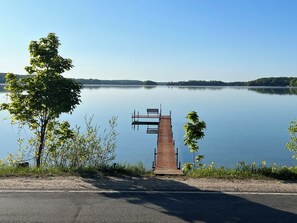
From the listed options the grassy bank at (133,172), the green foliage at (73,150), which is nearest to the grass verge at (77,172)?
the grassy bank at (133,172)

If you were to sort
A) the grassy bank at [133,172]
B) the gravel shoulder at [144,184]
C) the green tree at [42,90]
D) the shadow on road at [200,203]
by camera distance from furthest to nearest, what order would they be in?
the green tree at [42,90] < the grassy bank at [133,172] < the gravel shoulder at [144,184] < the shadow on road at [200,203]

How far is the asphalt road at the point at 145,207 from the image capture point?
642cm

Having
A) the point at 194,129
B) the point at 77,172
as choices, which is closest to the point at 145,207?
the point at 77,172

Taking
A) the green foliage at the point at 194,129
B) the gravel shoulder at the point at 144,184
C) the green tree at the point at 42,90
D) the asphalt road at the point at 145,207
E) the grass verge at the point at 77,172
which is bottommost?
the grass verge at the point at 77,172

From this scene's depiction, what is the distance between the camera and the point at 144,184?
29.3ft

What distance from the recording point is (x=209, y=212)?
22.3ft

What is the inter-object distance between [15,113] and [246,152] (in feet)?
81.5

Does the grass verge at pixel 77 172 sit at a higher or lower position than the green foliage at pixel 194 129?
lower

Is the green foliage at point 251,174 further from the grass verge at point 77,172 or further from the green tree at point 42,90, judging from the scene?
the green tree at point 42,90

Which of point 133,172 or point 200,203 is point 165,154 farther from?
point 200,203

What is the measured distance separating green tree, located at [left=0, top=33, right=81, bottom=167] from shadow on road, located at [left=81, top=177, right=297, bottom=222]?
5564mm

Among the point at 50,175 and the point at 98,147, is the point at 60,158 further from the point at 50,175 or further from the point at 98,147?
the point at 50,175

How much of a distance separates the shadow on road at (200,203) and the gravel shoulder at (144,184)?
3cm

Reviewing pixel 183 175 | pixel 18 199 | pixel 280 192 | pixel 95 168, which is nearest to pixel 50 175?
pixel 95 168
